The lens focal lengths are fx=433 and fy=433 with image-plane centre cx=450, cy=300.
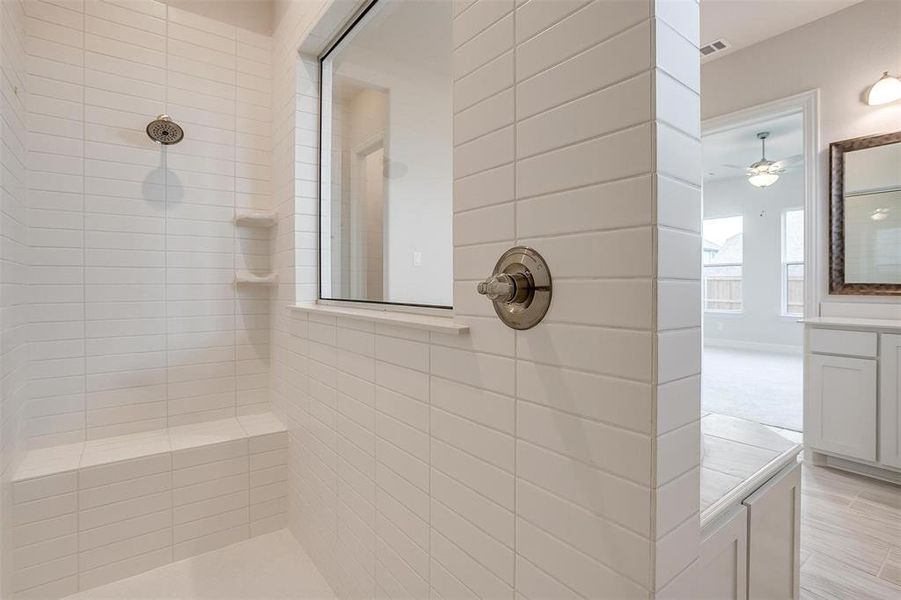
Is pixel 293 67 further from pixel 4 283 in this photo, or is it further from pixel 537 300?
pixel 537 300

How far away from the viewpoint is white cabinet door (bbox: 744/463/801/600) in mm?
1013

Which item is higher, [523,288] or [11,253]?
[11,253]

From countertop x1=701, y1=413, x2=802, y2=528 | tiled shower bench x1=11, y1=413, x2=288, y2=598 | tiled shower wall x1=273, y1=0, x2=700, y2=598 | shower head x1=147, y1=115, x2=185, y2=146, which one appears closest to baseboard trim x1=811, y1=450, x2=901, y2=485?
countertop x1=701, y1=413, x2=802, y2=528

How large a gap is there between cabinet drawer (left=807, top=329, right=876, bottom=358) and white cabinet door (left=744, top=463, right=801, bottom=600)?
6.84 ft

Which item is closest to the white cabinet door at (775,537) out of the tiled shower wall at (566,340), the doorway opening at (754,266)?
the tiled shower wall at (566,340)

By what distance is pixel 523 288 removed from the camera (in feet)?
2.73

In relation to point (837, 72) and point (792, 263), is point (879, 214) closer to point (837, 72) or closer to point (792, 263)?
point (837, 72)

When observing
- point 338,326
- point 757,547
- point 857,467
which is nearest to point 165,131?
point 338,326

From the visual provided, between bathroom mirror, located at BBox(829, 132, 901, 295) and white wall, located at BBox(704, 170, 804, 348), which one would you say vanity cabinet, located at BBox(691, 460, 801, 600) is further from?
white wall, located at BBox(704, 170, 804, 348)

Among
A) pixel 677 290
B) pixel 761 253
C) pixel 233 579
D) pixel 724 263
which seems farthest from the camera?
pixel 724 263

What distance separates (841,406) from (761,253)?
5.28 meters

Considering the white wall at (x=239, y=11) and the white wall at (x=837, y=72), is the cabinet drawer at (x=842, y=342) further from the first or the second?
the white wall at (x=239, y=11)

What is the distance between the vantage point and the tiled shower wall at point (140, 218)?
77.1 inches

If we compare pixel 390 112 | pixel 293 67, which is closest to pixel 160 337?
pixel 293 67
